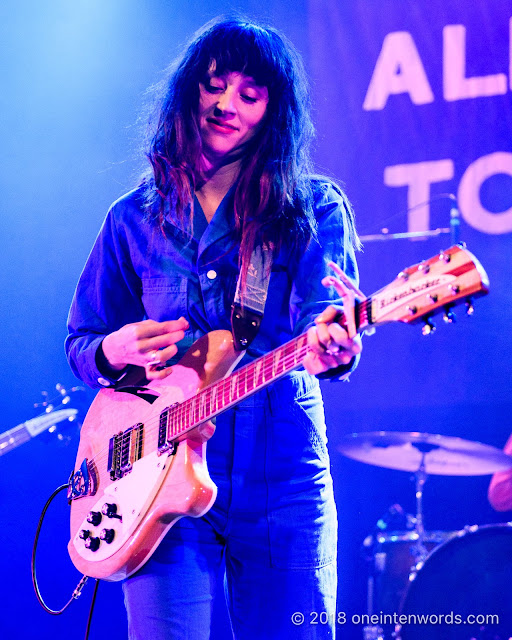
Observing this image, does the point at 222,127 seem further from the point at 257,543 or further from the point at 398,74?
the point at 398,74

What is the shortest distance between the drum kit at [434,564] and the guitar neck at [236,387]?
148 cm

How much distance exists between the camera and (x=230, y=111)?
2115 millimetres

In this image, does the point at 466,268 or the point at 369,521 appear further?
the point at 369,521

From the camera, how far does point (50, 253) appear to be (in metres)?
3.97

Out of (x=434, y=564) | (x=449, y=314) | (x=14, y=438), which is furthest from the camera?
(x=14, y=438)

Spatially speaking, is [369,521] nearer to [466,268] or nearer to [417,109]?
[417,109]

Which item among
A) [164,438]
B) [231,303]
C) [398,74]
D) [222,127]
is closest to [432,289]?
[231,303]

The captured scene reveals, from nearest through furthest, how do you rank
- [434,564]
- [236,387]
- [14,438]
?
[236,387]
[434,564]
[14,438]

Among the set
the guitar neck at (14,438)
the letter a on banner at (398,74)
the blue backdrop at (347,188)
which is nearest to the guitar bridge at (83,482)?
the blue backdrop at (347,188)

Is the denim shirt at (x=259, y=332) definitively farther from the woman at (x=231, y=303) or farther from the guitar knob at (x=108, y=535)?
the guitar knob at (x=108, y=535)

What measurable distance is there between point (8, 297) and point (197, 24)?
6.02 ft

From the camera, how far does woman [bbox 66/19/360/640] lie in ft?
5.89

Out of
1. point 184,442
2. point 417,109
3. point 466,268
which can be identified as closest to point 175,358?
point 184,442

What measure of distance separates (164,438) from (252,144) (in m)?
0.96
